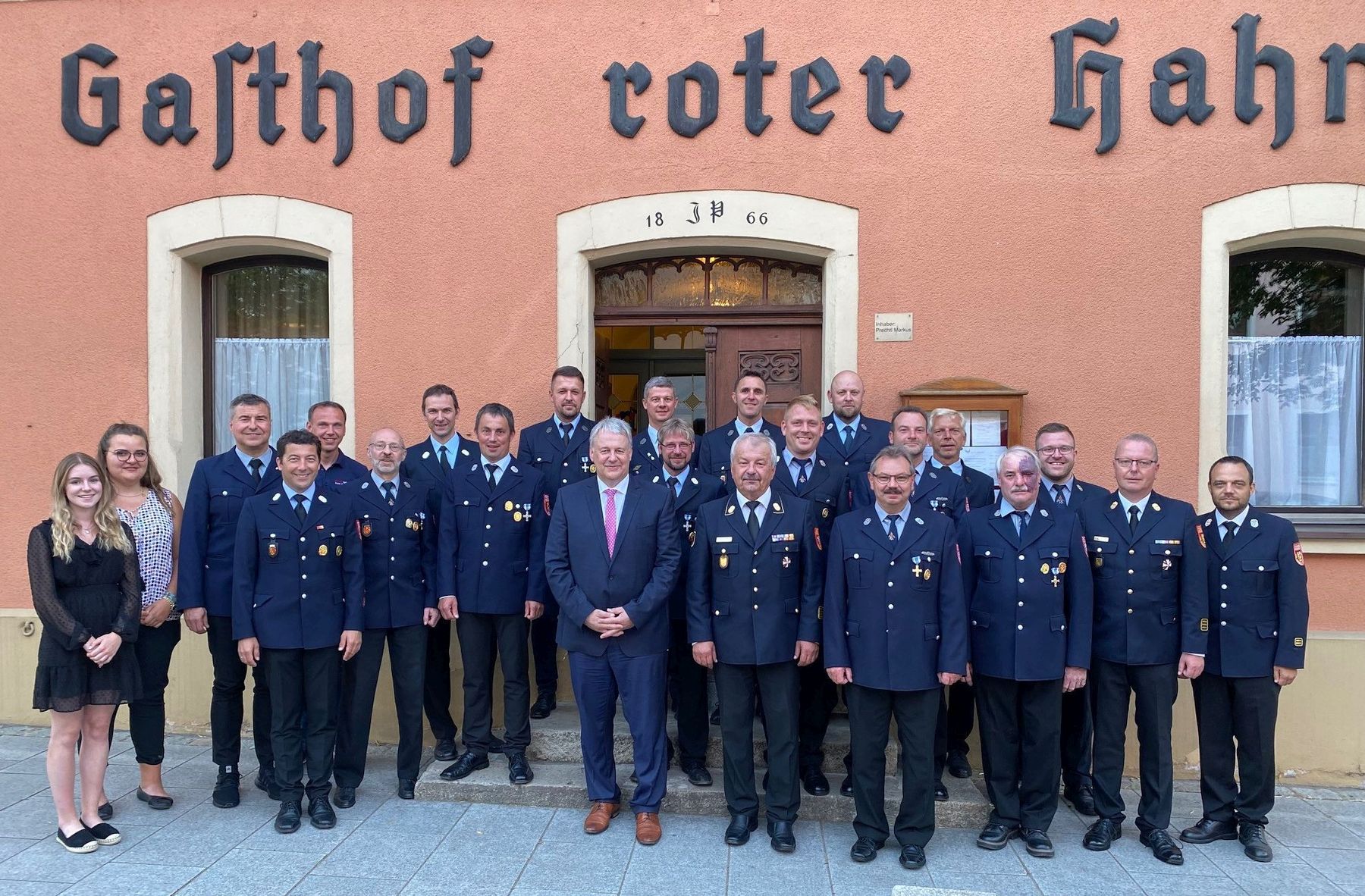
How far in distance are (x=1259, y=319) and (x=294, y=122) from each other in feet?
20.9

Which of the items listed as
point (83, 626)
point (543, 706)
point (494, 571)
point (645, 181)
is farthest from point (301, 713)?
point (645, 181)

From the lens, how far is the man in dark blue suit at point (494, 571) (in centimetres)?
464

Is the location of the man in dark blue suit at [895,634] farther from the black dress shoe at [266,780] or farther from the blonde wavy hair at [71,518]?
the blonde wavy hair at [71,518]

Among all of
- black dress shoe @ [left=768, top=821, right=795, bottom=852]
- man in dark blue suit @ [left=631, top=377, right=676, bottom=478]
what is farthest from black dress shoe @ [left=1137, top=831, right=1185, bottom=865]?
man in dark blue suit @ [left=631, top=377, right=676, bottom=478]

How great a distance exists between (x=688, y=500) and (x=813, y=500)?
65cm

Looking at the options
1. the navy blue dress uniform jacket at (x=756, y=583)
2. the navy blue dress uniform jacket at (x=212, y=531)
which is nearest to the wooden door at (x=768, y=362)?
the navy blue dress uniform jacket at (x=756, y=583)

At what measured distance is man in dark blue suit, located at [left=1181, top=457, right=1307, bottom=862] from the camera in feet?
13.6

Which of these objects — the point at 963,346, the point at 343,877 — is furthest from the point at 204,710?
the point at 963,346

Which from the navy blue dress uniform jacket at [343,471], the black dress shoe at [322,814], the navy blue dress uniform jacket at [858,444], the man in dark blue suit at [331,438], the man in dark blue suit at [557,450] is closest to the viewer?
the black dress shoe at [322,814]

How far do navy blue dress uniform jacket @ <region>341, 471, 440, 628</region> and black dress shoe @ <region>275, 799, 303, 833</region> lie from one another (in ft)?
2.94

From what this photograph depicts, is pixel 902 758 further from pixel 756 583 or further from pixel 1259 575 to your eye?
pixel 1259 575

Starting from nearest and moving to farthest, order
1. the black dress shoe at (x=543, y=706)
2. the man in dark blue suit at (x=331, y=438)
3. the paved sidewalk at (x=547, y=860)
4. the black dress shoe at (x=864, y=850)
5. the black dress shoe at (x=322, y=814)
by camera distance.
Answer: the paved sidewalk at (x=547, y=860)
the black dress shoe at (x=864, y=850)
the black dress shoe at (x=322, y=814)
the man in dark blue suit at (x=331, y=438)
the black dress shoe at (x=543, y=706)

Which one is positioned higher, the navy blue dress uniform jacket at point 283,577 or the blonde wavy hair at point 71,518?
the blonde wavy hair at point 71,518

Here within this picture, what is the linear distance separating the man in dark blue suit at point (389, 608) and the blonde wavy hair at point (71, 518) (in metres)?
1.01
